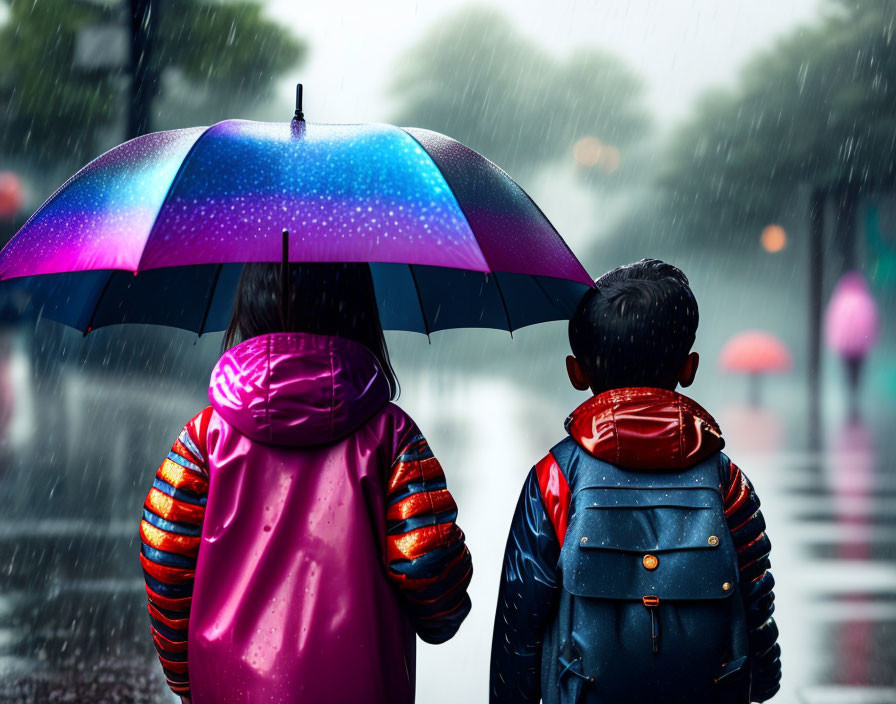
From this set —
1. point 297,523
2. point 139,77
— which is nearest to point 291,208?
point 297,523

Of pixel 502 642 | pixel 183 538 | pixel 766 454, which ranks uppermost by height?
pixel 183 538

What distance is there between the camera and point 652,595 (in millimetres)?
2242

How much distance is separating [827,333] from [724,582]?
80.0ft

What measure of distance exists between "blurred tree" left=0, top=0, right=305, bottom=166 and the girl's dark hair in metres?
14.2

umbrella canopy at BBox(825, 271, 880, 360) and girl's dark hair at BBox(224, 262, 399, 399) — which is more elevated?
girl's dark hair at BBox(224, 262, 399, 399)

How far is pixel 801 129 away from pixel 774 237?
149 inches

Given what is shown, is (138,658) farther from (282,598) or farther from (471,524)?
(471,524)

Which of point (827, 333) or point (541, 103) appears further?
point (541, 103)

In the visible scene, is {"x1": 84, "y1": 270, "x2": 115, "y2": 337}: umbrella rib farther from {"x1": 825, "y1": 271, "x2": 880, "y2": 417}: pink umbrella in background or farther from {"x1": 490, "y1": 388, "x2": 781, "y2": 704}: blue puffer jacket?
{"x1": 825, "y1": 271, "x2": 880, "y2": 417}: pink umbrella in background

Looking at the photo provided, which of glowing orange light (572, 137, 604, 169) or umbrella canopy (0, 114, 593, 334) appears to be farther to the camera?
glowing orange light (572, 137, 604, 169)

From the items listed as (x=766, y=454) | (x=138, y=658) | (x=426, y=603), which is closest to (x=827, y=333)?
(x=766, y=454)

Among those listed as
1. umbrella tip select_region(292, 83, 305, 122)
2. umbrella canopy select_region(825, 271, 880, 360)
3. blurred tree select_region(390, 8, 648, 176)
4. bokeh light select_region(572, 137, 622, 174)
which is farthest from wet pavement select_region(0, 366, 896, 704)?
bokeh light select_region(572, 137, 622, 174)

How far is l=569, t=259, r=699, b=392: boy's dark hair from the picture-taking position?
2316mm

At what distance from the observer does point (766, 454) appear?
13.9m
